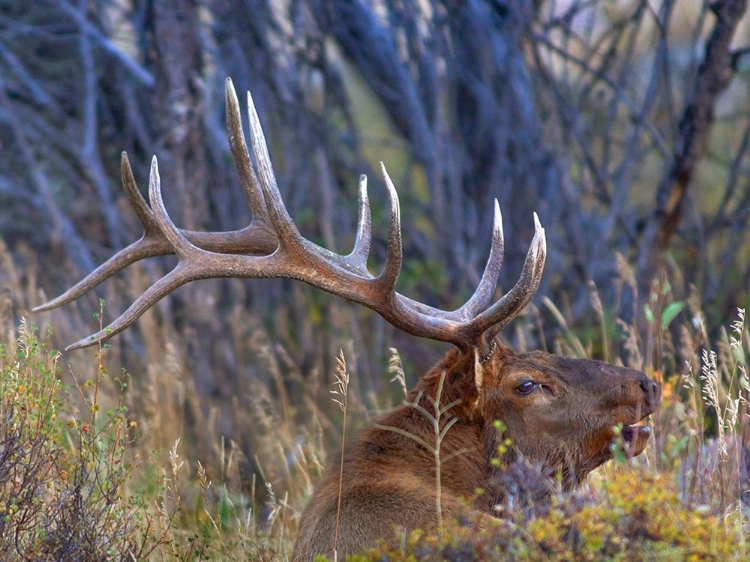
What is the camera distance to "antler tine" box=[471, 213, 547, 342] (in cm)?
386

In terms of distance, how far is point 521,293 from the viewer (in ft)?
12.8

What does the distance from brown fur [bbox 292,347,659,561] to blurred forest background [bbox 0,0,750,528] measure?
2.62 m

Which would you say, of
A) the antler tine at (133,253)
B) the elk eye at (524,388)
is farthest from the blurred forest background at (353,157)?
the elk eye at (524,388)

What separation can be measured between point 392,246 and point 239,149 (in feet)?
2.35

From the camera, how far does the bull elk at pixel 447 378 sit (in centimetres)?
382

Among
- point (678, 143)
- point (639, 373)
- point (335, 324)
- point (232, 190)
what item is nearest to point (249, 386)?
point (335, 324)

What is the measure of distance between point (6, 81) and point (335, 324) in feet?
13.7

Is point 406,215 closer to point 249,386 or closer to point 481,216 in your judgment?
point 481,216

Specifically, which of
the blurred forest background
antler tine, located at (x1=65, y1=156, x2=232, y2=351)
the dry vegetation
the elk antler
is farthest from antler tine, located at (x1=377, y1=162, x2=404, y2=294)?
the blurred forest background

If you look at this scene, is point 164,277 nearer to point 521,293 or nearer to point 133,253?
point 133,253

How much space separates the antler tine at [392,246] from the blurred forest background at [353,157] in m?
2.80

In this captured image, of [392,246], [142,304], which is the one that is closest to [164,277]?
[142,304]

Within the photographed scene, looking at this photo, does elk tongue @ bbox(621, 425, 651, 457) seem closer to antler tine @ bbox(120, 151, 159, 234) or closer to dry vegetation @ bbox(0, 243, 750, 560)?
dry vegetation @ bbox(0, 243, 750, 560)

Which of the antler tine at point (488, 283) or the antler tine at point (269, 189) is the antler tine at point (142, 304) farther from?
the antler tine at point (488, 283)
